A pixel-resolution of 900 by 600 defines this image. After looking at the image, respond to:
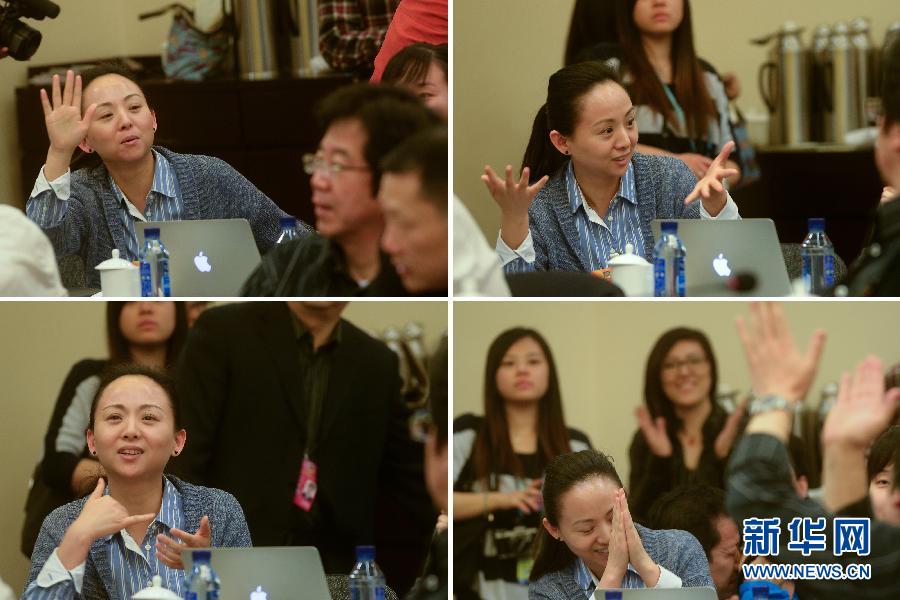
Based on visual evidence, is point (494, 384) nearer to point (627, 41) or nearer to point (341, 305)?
point (341, 305)

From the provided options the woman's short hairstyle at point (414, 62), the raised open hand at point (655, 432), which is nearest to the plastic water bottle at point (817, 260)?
the raised open hand at point (655, 432)

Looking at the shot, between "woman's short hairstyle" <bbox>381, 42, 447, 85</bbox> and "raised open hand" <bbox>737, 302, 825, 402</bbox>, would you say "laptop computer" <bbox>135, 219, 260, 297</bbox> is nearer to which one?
"woman's short hairstyle" <bbox>381, 42, 447, 85</bbox>

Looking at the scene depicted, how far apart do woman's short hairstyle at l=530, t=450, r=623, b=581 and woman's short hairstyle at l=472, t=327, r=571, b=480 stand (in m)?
0.03

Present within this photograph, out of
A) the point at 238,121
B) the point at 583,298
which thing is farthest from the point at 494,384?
the point at 238,121

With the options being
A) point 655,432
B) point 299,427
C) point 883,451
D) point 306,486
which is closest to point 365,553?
point 306,486

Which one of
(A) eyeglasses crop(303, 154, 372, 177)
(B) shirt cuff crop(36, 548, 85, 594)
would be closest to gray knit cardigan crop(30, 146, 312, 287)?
(A) eyeglasses crop(303, 154, 372, 177)

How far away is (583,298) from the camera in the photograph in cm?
301

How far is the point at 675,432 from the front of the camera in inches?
121

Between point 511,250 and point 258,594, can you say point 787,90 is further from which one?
point 258,594

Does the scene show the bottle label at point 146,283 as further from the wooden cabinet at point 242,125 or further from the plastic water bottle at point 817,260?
the plastic water bottle at point 817,260

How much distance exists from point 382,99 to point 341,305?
0.41 metres

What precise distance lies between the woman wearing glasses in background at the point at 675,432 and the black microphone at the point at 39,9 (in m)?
1.43

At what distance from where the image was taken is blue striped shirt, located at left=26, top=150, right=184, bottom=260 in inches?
124

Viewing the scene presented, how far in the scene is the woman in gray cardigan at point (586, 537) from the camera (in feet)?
9.97
